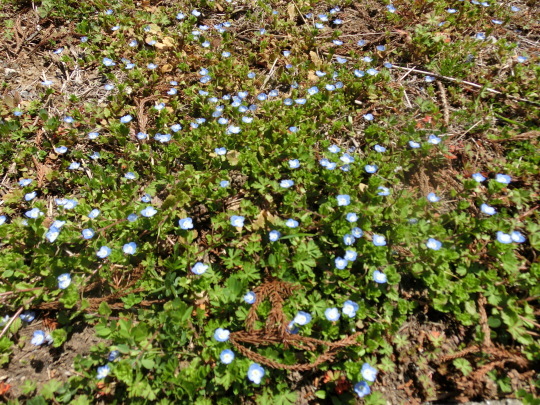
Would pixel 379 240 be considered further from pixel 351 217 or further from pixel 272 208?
pixel 272 208

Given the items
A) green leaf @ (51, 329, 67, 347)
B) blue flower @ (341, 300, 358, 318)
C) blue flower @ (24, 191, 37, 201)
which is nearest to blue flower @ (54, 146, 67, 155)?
blue flower @ (24, 191, 37, 201)

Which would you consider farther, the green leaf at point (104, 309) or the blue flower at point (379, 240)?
the blue flower at point (379, 240)

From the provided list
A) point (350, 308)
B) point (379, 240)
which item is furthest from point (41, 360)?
point (379, 240)

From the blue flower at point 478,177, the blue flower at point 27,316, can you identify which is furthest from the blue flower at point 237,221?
the blue flower at point 478,177

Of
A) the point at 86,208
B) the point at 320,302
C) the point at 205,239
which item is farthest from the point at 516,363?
the point at 86,208

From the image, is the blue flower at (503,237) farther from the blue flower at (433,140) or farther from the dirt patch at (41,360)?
the dirt patch at (41,360)
